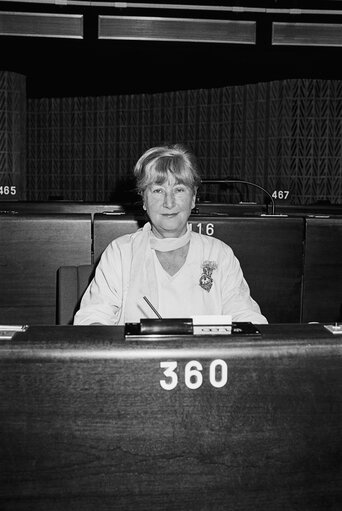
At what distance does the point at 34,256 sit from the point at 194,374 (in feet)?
7.06

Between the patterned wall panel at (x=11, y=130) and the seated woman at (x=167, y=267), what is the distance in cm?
595

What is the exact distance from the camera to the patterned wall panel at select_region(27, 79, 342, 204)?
791cm

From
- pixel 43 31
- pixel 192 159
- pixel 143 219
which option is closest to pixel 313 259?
pixel 143 219

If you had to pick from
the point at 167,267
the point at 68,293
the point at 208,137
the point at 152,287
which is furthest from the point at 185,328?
the point at 208,137

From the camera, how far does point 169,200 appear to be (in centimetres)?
208

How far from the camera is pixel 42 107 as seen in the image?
9.70 metres

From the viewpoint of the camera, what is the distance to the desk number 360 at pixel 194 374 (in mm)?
835

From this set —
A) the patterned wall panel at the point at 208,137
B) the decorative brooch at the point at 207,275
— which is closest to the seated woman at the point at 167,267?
the decorative brooch at the point at 207,275

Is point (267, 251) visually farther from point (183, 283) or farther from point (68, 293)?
point (68, 293)

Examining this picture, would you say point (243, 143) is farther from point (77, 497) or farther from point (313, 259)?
point (77, 497)

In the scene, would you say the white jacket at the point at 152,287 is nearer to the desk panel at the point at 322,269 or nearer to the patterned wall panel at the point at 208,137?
the desk panel at the point at 322,269

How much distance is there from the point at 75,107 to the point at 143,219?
7166 mm

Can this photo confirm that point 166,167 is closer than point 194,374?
No

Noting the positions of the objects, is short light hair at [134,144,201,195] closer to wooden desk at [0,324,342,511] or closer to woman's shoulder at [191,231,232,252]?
woman's shoulder at [191,231,232,252]
